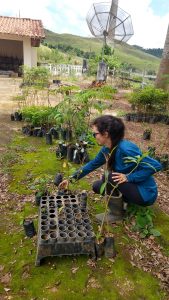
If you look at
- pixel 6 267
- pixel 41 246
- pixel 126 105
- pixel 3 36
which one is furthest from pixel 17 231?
pixel 3 36

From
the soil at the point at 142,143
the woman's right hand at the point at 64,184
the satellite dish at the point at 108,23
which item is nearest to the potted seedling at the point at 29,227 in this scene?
the woman's right hand at the point at 64,184

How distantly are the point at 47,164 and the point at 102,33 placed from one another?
42.6 ft

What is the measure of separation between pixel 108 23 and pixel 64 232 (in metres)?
14.7

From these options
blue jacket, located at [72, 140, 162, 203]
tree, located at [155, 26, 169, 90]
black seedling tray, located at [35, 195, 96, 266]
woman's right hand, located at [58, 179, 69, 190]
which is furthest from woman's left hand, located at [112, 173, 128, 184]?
tree, located at [155, 26, 169, 90]

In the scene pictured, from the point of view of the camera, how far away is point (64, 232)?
2.42 m

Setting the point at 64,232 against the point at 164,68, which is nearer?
the point at 64,232

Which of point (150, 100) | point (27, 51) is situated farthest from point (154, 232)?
point (27, 51)

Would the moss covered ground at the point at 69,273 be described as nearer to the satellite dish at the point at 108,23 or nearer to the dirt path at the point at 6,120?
the dirt path at the point at 6,120

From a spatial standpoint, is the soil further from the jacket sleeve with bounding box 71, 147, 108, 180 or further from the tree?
the tree

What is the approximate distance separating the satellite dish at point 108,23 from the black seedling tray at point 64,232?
13982 mm

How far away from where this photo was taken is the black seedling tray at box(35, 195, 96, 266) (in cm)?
233

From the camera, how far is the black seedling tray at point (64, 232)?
7.65 ft

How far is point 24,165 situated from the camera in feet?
14.8

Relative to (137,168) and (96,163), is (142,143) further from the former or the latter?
(137,168)
